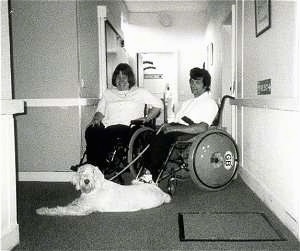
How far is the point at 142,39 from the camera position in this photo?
32.0ft

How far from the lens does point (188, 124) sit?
310 centimetres

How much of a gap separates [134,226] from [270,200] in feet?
3.18

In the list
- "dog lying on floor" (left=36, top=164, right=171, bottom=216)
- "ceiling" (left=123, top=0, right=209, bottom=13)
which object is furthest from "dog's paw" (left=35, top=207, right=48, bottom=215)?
"ceiling" (left=123, top=0, right=209, bottom=13)

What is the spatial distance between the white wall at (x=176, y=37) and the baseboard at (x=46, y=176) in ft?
19.0

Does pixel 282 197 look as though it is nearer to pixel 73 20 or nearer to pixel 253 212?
pixel 253 212

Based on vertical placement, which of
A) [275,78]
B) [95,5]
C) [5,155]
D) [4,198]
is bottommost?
[4,198]

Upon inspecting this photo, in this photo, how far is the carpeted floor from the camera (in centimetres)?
190

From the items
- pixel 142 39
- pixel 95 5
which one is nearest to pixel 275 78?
pixel 95 5

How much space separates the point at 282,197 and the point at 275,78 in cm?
76

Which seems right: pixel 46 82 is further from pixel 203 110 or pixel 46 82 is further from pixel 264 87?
pixel 264 87

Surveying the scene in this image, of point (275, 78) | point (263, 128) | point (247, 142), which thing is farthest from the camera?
point (247, 142)

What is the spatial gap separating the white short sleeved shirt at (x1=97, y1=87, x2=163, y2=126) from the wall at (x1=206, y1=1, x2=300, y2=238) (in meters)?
0.89

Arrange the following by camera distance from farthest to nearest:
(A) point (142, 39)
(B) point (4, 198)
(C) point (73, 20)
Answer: (A) point (142, 39)
(C) point (73, 20)
(B) point (4, 198)

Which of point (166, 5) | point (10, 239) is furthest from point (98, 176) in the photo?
point (166, 5)
